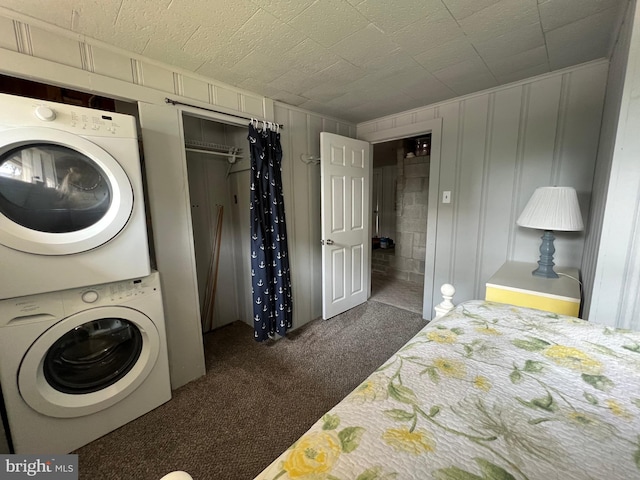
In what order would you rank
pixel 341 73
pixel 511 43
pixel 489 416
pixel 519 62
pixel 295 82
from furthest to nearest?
pixel 295 82
pixel 341 73
pixel 519 62
pixel 511 43
pixel 489 416

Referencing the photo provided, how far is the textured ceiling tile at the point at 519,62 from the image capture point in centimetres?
156

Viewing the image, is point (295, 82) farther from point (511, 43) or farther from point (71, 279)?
→ point (71, 279)

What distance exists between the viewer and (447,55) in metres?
1.56

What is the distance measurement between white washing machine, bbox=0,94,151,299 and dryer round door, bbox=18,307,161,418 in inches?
9.3

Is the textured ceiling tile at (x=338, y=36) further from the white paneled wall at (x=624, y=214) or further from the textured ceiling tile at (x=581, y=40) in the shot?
the white paneled wall at (x=624, y=214)

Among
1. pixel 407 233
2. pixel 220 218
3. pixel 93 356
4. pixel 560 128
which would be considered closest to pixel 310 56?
pixel 220 218

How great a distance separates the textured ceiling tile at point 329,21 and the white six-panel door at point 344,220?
1032 millimetres

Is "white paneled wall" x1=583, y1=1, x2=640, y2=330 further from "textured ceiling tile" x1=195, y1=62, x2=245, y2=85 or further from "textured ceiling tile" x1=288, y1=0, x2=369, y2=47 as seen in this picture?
"textured ceiling tile" x1=195, y1=62, x2=245, y2=85

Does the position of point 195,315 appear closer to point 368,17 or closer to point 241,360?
point 241,360

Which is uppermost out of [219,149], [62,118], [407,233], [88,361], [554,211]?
[219,149]

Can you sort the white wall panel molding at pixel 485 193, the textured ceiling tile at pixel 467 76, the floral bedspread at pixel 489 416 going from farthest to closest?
the white wall panel molding at pixel 485 193
the textured ceiling tile at pixel 467 76
the floral bedspread at pixel 489 416

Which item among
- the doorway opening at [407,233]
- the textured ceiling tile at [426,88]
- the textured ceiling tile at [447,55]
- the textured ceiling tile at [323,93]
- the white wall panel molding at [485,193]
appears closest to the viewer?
the textured ceiling tile at [447,55]

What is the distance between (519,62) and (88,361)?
125 inches

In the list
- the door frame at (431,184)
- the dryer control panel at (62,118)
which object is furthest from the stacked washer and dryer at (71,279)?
the door frame at (431,184)
